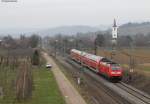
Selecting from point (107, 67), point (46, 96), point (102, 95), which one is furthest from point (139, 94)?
point (107, 67)

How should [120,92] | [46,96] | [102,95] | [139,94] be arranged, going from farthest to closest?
[120,92]
[102,95]
[139,94]
[46,96]

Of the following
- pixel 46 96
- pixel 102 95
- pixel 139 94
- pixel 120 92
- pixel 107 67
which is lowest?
pixel 102 95

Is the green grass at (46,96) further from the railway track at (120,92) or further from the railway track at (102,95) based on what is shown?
the railway track at (120,92)

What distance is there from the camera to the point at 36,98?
4469 centimetres

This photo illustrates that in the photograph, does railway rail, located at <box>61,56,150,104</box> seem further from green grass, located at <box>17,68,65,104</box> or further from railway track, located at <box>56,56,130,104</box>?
green grass, located at <box>17,68,65,104</box>

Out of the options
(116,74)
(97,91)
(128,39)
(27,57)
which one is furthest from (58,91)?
(128,39)

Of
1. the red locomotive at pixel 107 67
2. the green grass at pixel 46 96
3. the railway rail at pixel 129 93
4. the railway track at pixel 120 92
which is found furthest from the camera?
the red locomotive at pixel 107 67

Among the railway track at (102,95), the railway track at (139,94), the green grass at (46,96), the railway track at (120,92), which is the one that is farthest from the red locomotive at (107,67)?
the green grass at (46,96)

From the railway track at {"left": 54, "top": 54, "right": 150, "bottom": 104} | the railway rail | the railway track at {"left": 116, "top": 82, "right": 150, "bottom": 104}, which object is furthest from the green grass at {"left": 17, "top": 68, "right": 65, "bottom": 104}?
the railway track at {"left": 116, "top": 82, "right": 150, "bottom": 104}

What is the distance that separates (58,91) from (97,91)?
5.53 meters

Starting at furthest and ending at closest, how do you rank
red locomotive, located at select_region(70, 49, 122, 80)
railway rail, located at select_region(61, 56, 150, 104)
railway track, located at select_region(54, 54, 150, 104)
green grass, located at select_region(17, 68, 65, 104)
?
red locomotive, located at select_region(70, 49, 122, 80) < railway track, located at select_region(54, 54, 150, 104) < railway rail, located at select_region(61, 56, 150, 104) < green grass, located at select_region(17, 68, 65, 104)

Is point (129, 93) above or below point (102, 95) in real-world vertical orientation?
above

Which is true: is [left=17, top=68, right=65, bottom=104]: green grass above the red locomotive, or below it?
below

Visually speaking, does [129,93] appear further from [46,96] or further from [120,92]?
[46,96]
